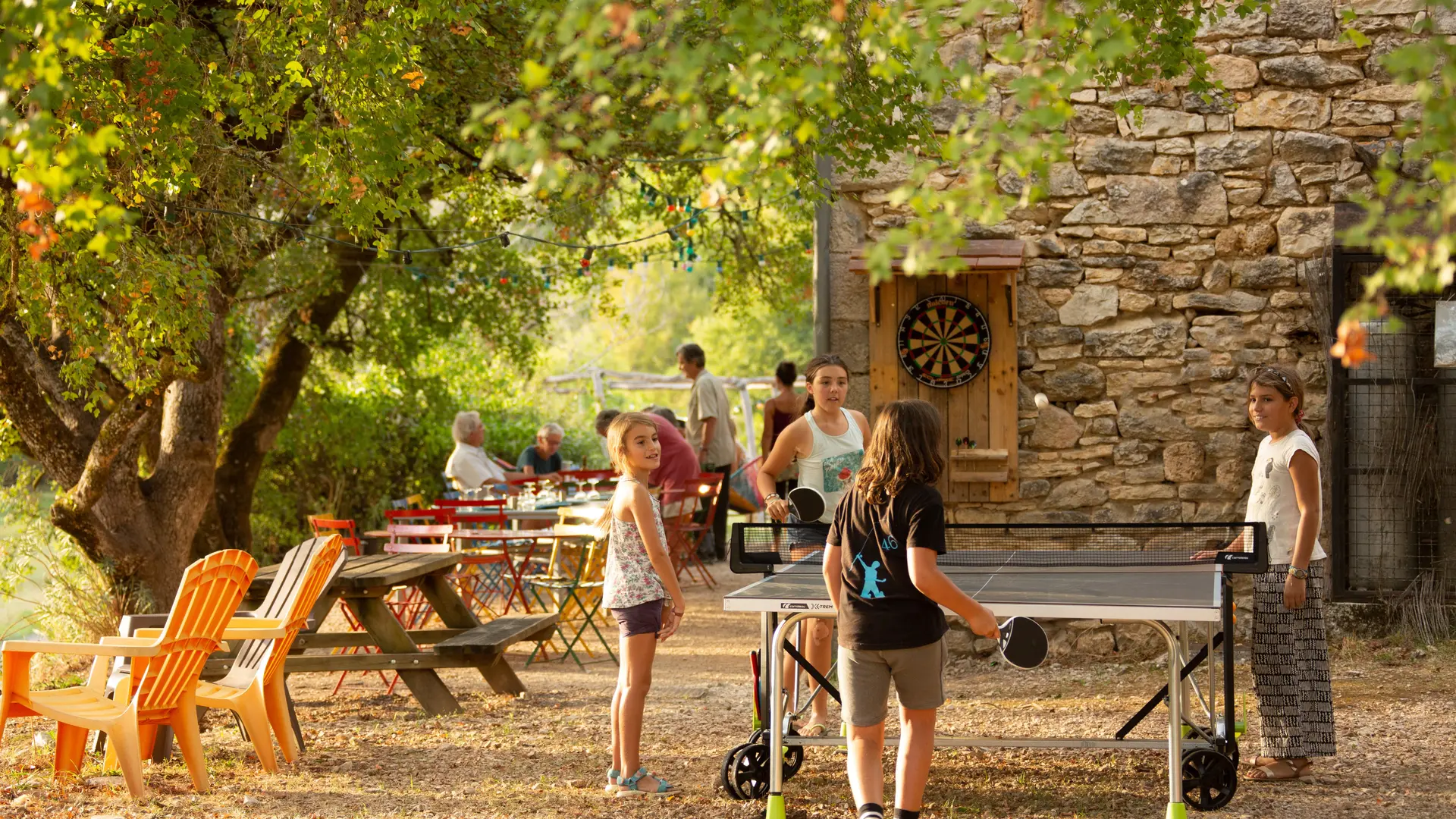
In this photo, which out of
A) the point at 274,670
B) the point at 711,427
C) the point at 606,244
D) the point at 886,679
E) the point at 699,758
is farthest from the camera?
the point at 606,244

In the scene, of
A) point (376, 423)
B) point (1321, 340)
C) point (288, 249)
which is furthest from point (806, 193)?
point (376, 423)

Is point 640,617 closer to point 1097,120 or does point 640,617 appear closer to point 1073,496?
point 1073,496

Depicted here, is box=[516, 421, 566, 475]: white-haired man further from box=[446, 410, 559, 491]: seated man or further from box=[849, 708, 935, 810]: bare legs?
box=[849, 708, 935, 810]: bare legs

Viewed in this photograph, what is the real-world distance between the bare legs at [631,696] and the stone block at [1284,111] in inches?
177

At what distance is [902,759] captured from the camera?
379cm

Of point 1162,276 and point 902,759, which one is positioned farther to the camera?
point 1162,276

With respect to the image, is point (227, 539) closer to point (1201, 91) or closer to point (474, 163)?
point (474, 163)

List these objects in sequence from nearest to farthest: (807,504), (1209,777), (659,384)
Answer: (1209,777) < (807,504) < (659,384)

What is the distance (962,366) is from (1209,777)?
3.09 m

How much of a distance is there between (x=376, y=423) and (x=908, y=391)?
6.86 metres

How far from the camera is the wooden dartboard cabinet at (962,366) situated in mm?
7156

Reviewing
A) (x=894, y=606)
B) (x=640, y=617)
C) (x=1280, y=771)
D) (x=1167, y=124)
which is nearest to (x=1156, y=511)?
(x=1167, y=124)

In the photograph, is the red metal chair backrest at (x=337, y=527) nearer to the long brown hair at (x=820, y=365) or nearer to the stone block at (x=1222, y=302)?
the long brown hair at (x=820, y=365)

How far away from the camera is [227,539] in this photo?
10.1 meters
